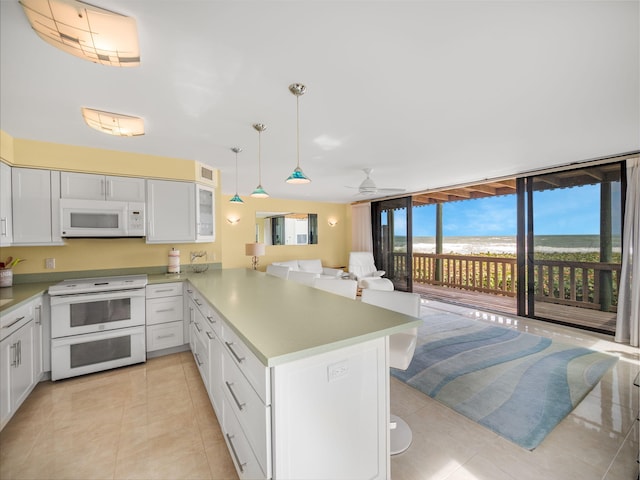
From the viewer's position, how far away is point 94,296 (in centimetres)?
260

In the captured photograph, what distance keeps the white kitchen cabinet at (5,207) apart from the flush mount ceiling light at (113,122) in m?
1.06

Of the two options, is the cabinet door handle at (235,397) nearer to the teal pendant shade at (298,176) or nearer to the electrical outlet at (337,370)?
the electrical outlet at (337,370)

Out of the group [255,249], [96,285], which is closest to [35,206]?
[96,285]

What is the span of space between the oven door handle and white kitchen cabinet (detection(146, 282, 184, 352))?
0.14 m

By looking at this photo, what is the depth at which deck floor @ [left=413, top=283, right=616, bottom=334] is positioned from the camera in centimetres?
371

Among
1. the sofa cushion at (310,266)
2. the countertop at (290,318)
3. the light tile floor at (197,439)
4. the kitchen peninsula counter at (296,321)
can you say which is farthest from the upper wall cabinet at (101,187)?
the sofa cushion at (310,266)

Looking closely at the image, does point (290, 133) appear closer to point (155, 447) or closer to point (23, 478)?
point (155, 447)

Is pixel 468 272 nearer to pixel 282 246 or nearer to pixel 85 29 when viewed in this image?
pixel 282 246

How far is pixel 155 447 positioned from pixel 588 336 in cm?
496

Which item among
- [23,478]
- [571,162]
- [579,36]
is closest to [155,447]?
[23,478]

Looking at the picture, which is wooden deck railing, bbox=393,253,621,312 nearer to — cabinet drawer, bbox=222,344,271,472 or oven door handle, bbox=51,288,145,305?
cabinet drawer, bbox=222,344,271,472

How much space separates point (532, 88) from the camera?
190 centimetres

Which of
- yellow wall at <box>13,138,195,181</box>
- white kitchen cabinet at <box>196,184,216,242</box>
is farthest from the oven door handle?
yellow wall at <box>13,138,195,181</box>

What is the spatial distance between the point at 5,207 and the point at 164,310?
171 cm
